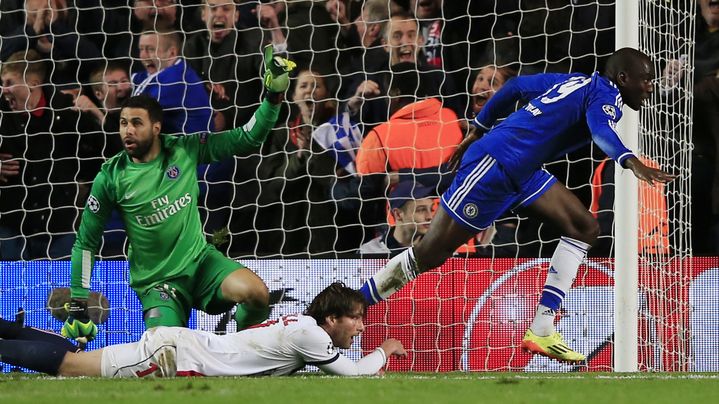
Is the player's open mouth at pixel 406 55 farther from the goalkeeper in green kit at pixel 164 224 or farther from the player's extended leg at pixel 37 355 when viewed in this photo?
the player's extended leg at pixel 37 355

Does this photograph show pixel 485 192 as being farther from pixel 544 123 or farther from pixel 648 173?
pixel 648 173

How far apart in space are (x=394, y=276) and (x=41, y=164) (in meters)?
3.27

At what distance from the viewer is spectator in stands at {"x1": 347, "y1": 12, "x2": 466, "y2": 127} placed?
8.39 m

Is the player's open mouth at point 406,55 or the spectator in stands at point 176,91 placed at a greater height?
the player's open mouth at point 406,55

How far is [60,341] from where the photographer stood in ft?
19.0

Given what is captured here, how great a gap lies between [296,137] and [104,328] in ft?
6.26

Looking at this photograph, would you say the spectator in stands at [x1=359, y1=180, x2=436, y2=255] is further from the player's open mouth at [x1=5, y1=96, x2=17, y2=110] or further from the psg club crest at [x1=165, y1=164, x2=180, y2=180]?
the player's open mouth at [x1=5, y1=96, x2=17, y2=110]

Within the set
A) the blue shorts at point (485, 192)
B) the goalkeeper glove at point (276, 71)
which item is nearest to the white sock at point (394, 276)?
the blue shorts at point (485, 192)

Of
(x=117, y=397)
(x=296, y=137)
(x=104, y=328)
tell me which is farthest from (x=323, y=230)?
(x=117, y=397)

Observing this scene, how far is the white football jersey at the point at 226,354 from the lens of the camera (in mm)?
5512

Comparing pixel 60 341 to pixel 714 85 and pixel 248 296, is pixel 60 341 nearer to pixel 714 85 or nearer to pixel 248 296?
pixel 248 296

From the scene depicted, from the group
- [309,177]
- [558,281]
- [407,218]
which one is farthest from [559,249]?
[309,177]

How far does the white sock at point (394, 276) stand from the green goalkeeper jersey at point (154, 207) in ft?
3.27

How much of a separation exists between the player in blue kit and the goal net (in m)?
1.03
